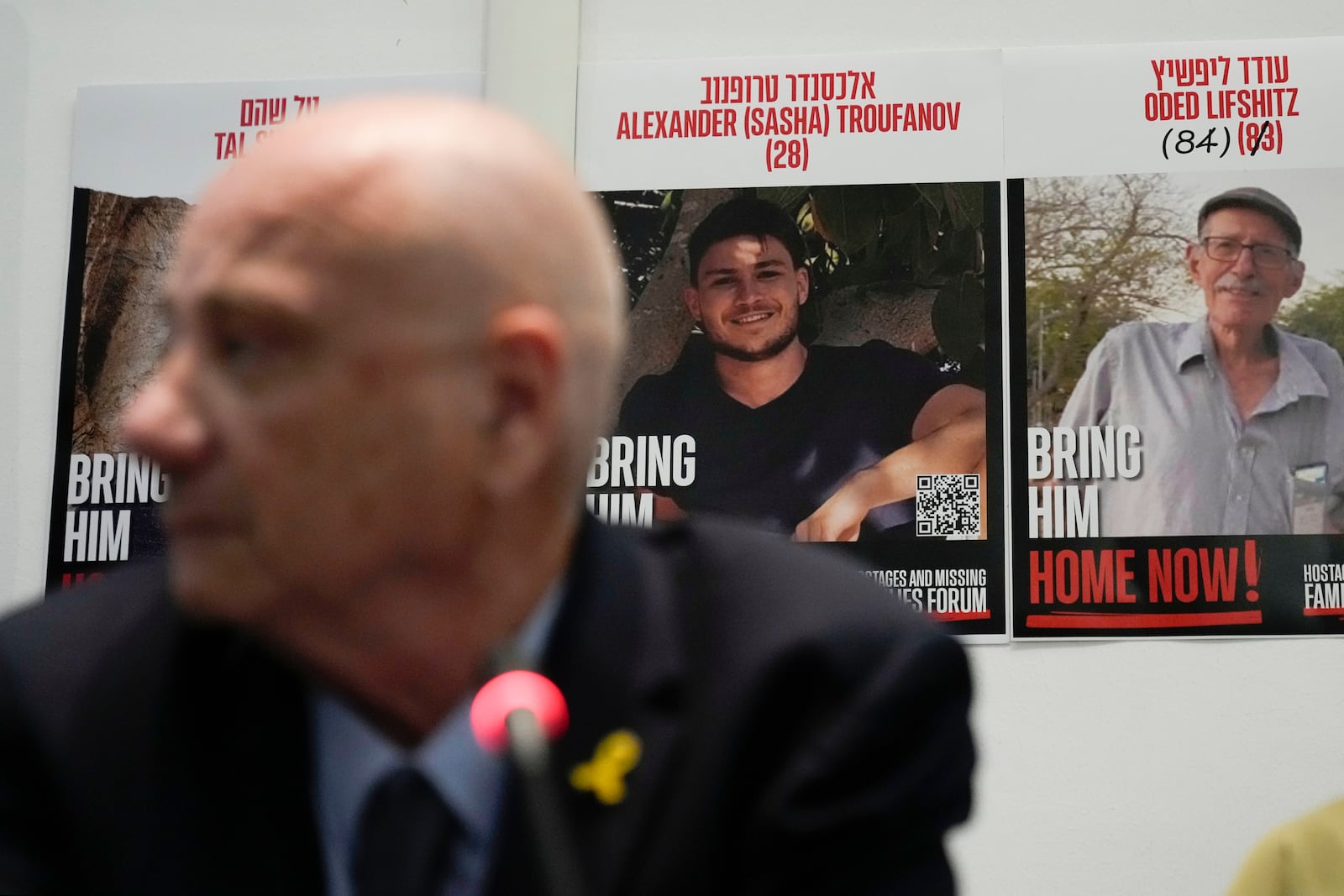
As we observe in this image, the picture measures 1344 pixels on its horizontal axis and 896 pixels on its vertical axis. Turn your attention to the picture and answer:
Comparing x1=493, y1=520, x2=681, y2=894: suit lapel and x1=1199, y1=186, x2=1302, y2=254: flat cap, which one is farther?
x1=1199, y1=186, x2=1302, y2=254: flat cap

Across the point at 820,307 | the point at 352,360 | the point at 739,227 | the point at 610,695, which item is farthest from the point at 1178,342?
the point at 352,360

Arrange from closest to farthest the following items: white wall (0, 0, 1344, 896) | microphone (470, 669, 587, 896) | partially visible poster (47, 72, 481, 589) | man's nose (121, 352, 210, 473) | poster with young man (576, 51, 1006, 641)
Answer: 1. microphone (470, 669, 587, 896)
2. man's nose (121, 352, 210, 473)
3. white wall (0, 0, 1344, 896)
4. poster with young man (576, 51, 1006, 641)
5. partially visible poster (47, 72, 481, 589)

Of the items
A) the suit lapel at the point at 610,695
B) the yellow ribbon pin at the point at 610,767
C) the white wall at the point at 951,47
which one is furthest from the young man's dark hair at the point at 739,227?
the yellow ribbon pin at the point at 610,767

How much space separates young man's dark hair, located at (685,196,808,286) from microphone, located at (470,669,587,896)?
1.72m

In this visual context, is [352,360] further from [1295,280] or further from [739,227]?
[1295,280]

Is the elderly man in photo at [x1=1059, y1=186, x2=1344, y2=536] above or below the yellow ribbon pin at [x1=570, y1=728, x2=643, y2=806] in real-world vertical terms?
above

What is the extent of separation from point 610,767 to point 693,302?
5.32ft

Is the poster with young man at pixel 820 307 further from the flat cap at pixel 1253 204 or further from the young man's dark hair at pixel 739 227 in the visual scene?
the flat cap at pixel 1253 204

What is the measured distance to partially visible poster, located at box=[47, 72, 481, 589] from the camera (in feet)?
7.98

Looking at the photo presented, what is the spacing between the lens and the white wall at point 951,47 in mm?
2115

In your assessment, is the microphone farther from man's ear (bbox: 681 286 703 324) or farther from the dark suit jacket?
man's ear (bbox: 681 286 703 324)

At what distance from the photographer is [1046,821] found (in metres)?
2.14

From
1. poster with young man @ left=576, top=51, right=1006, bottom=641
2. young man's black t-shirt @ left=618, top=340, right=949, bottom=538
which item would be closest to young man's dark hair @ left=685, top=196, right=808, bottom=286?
poster with young man @ left=576, top=51, right=1006, bottom=641

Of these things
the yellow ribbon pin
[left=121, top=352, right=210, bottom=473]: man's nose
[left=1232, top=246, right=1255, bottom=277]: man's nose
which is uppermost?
[left=1232, top=246, right=1255, bottom=277]: man's nose
